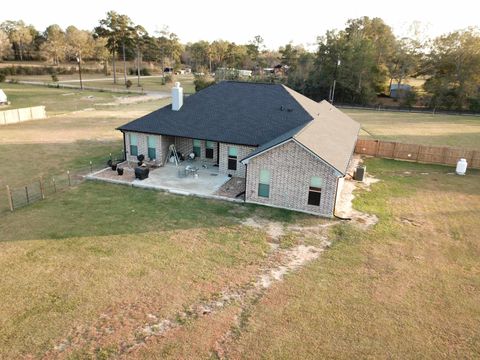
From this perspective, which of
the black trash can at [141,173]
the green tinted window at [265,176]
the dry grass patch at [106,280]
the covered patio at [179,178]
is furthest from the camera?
the black trash can at [141,173]

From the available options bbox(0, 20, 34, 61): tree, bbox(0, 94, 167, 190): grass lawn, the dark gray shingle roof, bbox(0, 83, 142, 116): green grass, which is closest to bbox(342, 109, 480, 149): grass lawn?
the dark gray shingle roof

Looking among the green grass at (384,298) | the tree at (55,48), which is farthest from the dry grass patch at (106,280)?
the tree at (55,48)

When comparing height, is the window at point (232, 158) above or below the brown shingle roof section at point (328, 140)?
below

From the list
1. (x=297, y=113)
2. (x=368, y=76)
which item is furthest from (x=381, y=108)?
(x=297, y=113)

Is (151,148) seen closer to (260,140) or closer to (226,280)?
(260,140)

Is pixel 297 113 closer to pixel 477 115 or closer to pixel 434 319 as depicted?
pixel 434 319

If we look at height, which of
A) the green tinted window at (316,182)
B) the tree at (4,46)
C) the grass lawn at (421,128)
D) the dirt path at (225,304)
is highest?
the tree at (4,46)

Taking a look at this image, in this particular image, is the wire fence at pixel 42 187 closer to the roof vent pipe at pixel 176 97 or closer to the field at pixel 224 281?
the field at pixel 224 281

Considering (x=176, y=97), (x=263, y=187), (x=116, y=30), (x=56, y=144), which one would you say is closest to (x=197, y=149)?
(x=176, y=97)
